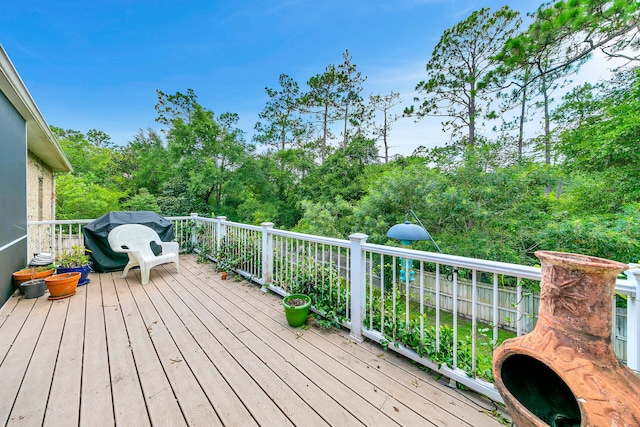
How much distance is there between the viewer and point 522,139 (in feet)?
32.0

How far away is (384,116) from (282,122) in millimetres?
5899

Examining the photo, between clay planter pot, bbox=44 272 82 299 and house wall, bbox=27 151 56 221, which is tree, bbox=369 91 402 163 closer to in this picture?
clay planter pot, bbox=44 272 82 299

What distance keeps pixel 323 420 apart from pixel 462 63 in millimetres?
12819

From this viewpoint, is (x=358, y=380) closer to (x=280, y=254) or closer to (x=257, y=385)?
(x=257, y=385)

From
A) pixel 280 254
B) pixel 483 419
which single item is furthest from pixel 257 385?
pixel 280 254

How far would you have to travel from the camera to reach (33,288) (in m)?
3.14

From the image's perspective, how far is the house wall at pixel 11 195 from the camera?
9.46ft

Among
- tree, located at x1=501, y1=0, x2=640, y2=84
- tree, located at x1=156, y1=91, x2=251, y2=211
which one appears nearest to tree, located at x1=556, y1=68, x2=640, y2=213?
tree, located at x1=501, y1=0, x2=640, y2=84

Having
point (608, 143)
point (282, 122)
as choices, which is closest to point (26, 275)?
point (608, 143)

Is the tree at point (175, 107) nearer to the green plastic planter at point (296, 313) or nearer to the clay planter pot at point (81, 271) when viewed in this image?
the clay planter pot at point (81, 271)

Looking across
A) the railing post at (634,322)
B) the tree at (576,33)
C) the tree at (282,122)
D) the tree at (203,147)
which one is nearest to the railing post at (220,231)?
the railing post at (634,322)

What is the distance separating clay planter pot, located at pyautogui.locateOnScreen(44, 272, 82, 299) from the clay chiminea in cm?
468

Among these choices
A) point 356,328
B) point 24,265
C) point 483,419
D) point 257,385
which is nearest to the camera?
point 483,419

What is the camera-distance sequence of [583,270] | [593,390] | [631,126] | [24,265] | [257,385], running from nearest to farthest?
[593,390]
[583,270]
[257,385]
[24,265]
[631,126]
